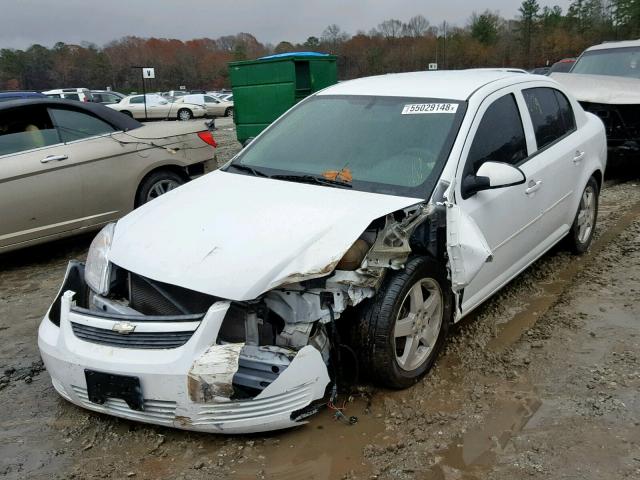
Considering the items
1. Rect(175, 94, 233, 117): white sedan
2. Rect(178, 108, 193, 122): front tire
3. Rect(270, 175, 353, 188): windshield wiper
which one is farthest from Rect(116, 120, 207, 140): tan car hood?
Rect(175, 94, 233, 117): white sedan

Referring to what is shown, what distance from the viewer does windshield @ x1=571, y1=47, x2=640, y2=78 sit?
8.93 meters

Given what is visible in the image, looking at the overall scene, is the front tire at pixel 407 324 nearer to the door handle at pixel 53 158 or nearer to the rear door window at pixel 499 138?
the rear door window at pixel 499 138

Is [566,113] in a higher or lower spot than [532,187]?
higher

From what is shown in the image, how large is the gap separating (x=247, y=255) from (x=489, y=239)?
155 cm

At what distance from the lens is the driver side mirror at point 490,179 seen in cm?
327

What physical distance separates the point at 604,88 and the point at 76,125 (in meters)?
6.64

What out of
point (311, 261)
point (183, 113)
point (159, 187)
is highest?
point (183, 113)

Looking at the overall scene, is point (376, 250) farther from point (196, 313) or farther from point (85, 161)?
point (85, 161)

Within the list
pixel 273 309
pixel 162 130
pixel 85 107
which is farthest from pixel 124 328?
pixel 162 130

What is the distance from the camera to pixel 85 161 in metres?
5.57

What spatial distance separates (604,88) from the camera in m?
7.93

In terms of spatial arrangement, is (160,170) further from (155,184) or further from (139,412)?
(139,412)

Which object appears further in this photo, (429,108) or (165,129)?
(165,129)

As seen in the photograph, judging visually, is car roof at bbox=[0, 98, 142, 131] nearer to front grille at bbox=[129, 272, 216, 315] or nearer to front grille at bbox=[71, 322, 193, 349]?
front grille at bbox=[129, 272, 216, 315]
